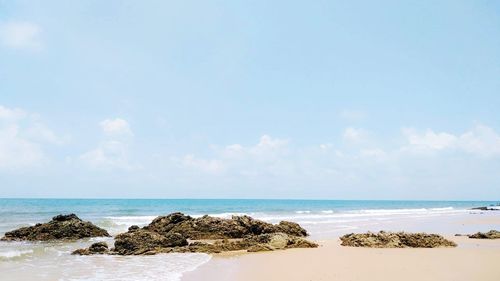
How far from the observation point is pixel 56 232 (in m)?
22.7

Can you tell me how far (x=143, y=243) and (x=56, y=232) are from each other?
25.2ft

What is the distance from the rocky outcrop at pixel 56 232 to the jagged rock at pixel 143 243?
6.09 metres

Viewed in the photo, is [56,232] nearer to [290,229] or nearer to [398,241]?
[290,229]

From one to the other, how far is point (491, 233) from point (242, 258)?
1304 centimetres

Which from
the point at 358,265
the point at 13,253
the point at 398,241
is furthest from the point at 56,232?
the point at 398,241

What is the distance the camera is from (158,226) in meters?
22.8

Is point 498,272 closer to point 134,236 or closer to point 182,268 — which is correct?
point 182,268

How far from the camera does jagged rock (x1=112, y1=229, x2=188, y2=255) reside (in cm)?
1685

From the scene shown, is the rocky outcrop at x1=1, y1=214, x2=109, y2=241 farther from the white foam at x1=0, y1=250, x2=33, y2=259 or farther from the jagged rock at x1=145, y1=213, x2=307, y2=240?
the white foam at x1=0, y1=250, x2=33, y2=259

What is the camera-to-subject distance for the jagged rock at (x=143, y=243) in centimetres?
1685

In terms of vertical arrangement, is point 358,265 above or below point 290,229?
below

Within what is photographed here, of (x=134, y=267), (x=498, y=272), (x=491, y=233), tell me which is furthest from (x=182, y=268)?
(x=491, y=233)

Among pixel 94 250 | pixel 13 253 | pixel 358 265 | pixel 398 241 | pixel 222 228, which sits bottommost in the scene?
pixel 13 253

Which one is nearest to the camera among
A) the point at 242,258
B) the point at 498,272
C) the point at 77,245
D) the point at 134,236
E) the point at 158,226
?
the point at 498,272
